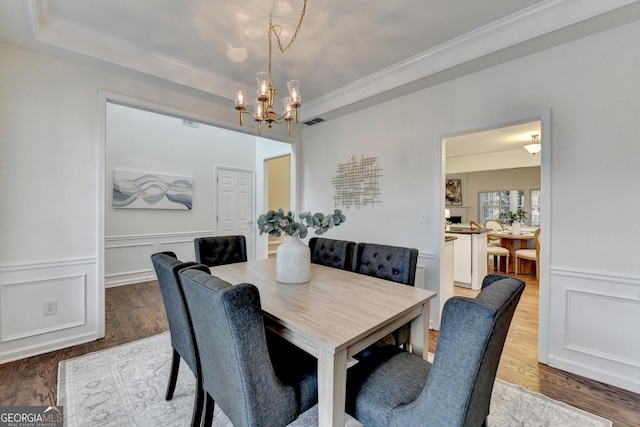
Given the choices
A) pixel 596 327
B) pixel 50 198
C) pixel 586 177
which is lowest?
pixel 596 327

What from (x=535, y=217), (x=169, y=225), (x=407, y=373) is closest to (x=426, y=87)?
(x=407, y=373)

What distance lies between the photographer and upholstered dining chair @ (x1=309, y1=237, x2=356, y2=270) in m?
2.56

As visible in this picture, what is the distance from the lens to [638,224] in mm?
1901

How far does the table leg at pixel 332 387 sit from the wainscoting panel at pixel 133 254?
4.47m

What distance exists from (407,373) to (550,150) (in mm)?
2051

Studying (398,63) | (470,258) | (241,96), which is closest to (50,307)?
(241,96)

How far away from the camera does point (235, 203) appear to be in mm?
5801

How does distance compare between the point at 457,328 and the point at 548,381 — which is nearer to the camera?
the point at 457,328

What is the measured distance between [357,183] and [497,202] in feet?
24.3

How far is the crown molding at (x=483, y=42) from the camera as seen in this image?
1.89 m

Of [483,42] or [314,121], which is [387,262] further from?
[314,121]

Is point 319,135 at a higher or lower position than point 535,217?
higher

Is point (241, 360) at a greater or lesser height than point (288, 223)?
lesser

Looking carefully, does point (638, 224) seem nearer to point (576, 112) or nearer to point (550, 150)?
point (550, 150)
